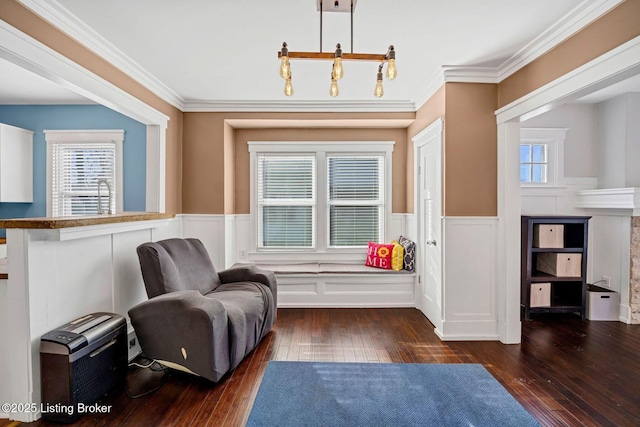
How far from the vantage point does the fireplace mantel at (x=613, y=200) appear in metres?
3.67

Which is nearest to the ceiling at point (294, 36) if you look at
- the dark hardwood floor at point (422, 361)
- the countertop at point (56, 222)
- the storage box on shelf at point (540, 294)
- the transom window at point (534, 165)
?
the transom window at point (534, 165)

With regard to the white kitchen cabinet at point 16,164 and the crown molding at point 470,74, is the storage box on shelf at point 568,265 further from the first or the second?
the white kitchen cabinet at point 16,164

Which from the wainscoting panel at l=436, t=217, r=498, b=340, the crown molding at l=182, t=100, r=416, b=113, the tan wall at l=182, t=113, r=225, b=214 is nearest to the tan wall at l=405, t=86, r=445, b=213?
the crown molding at l=182, t=100, r=416, b=113

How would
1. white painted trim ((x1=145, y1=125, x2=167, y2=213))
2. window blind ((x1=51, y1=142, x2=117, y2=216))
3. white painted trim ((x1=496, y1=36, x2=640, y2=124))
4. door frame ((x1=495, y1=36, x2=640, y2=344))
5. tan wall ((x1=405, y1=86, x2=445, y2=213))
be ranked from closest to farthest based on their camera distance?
white painted trim ((x1=496, y1=36, x2=640, y2=124)) < door frame ((x1=495, y1=36, x2=640, y2=344)) < tan wall ((x1=405, y1=86, x2=445, y2=213)) < white painted trim ((x1=145, y1=125, x2=167, y2=213)) < window blind ((x1=51, y1=142, x2=117, y2=216))

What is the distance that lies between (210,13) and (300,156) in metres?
2.74

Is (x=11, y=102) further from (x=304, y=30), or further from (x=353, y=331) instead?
(x=353, y=331)

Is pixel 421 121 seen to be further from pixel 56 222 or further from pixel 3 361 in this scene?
pixel 3 361

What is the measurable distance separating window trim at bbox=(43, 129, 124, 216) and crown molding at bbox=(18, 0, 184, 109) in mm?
1162

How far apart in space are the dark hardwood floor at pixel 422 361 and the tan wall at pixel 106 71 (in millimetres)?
2106

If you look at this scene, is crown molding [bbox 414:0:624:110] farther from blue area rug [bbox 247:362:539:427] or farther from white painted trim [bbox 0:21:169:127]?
white painted trim [bbox 0:21:169:127]

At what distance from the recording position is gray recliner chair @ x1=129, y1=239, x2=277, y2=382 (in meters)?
2.42

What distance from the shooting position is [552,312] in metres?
3.95

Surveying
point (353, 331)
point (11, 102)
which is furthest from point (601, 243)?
point (11, 102)

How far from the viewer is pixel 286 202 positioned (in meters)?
5.00
